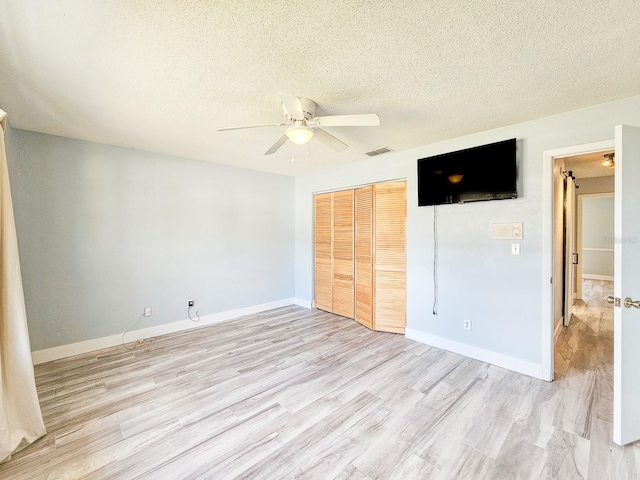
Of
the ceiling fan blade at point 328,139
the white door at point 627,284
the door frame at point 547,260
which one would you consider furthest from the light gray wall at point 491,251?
the ceiling fan blade at point 328,139

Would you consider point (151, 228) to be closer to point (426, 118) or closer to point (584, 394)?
point (426, 118)

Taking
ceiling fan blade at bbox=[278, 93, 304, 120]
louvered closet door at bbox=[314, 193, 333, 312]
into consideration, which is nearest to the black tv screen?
louvered closet door at bbox=[314, 193, 333, 312]

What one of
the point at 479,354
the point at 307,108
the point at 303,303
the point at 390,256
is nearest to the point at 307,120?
the point at 307,108

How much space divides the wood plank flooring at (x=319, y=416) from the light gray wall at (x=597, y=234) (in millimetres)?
4887

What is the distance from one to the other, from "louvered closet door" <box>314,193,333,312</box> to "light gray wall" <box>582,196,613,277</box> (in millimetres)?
6167

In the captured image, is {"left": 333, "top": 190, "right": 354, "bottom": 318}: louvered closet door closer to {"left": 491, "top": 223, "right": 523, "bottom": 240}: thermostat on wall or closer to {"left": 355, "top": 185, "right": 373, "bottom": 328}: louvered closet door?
{"left": 355, "top": 185, "right": 373, "bottom": 328}: louvered closet door

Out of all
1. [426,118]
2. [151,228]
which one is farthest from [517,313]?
[151,228]

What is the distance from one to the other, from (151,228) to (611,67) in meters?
4.63

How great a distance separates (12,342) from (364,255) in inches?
140

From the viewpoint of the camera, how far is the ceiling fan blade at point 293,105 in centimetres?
169

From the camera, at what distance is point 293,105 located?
5.87 feet

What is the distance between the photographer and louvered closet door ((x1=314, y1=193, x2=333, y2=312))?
464 centimetres

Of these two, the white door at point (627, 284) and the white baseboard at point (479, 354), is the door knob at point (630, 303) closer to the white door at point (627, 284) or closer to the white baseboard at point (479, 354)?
the white door at point (627, 284)

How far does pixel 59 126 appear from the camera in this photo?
2693mm
